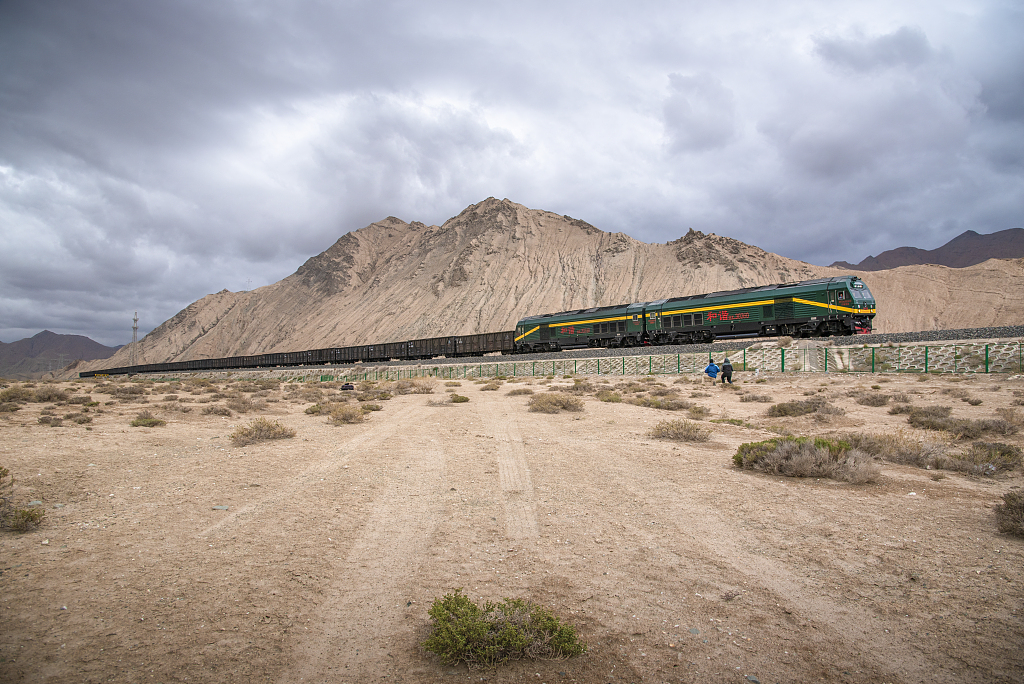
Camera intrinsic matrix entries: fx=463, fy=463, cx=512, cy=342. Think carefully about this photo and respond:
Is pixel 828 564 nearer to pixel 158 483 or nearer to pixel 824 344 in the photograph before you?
pixel 158 483

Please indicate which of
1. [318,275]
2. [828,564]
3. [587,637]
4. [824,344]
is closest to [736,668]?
[587,637]

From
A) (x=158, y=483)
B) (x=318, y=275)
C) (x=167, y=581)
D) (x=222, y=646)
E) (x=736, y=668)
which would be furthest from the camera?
(x=318, y=275)

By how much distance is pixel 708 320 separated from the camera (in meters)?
32.7

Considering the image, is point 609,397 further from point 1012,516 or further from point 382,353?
point 382,353

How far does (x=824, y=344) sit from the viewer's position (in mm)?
25438

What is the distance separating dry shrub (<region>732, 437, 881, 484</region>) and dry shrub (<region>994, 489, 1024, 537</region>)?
1784 millimetres

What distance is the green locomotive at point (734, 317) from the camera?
28.9m

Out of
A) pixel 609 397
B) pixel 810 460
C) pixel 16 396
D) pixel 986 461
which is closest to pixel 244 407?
pixel 16 396

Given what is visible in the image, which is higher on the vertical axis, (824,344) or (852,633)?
(824,344)

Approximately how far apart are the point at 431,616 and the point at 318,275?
11968 cm

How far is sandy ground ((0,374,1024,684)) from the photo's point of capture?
344 centimetres

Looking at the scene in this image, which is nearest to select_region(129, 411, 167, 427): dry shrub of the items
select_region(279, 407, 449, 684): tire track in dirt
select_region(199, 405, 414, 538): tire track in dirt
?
select_region(199, 405, 414, 538): tire track in dirt

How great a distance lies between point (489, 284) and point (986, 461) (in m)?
78.4

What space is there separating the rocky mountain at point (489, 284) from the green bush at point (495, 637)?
71762 millimetres
